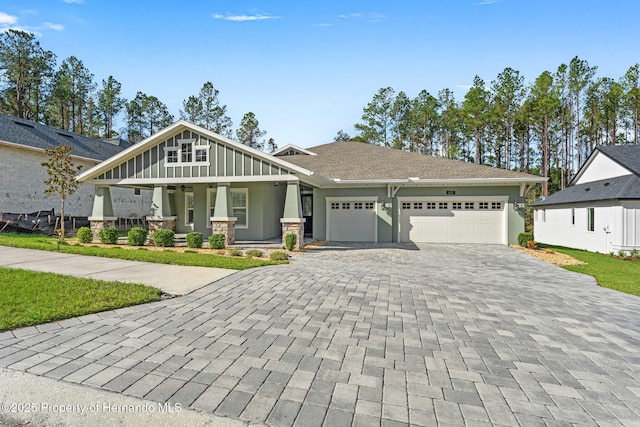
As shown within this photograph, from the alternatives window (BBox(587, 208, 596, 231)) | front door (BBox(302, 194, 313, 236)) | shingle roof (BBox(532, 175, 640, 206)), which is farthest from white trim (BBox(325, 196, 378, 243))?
window (BBox(587, 208, 596, 231))

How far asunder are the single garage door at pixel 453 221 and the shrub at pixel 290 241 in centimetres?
610

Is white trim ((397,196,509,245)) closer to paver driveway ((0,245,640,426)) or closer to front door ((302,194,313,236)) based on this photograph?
front door ((302,194,313,236))

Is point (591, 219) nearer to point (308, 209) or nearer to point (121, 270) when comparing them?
point (308, 209)

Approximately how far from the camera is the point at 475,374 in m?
2.97

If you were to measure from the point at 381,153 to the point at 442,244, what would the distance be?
6.69 m

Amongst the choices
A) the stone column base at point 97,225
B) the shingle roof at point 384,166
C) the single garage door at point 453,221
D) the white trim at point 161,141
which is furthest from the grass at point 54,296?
the single garage door at point 453,221

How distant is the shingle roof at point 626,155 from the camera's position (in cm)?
1504

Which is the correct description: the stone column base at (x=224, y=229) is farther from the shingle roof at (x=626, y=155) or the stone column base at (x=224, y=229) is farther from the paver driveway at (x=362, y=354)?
the shingle roof at (x=626, y=155)

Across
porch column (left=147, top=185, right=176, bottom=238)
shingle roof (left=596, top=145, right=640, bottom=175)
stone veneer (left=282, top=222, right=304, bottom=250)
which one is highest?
shingle roof (left=596, top=145, right=640, bottom=175)

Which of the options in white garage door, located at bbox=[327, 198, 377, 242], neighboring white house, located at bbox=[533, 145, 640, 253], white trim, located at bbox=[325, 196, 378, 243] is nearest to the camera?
neighboring white house, located at bbox=[533, 145, 640, 253]

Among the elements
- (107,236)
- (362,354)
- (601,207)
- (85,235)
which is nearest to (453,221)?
(601,207)

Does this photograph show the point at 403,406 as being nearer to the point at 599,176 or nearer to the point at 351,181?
the point at 351,181

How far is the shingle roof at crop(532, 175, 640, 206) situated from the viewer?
43.6ft

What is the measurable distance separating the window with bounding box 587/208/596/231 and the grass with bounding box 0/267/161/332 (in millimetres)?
19102
